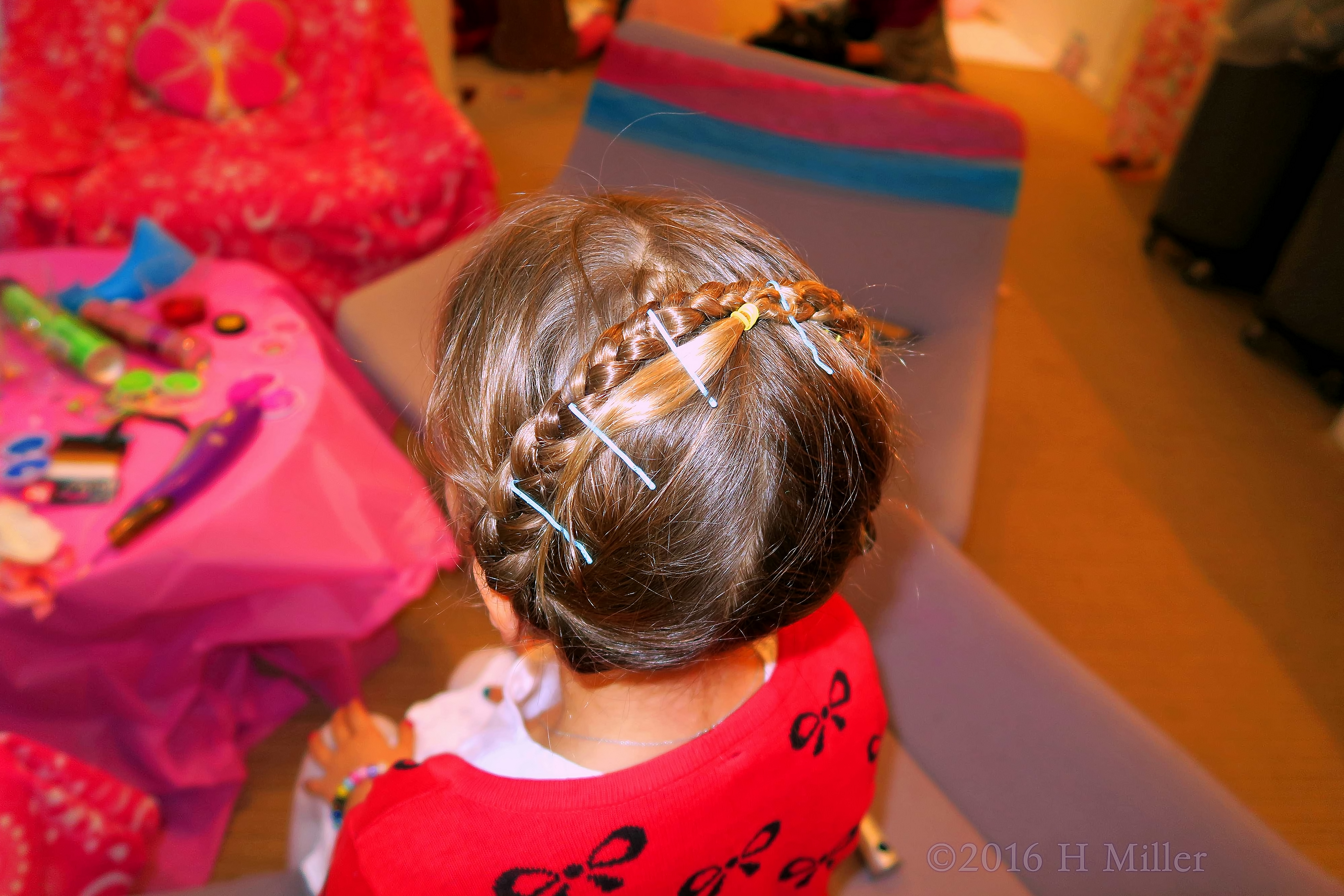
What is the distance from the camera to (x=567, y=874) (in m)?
0.56

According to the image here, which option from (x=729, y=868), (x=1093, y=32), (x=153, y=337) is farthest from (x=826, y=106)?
(x=1093, y=32)

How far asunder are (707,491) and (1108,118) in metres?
4.39

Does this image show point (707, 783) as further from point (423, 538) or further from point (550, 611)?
point (423, 538)

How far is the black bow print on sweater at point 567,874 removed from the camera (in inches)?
22.1

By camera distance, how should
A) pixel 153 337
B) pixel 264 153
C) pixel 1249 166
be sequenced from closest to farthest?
pixel 153 337 < pixel 264 153 < pixel 1249 166

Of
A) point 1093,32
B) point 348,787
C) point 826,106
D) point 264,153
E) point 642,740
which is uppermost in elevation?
point 1093,32

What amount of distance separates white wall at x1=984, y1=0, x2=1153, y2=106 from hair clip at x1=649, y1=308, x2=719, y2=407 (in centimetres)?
424

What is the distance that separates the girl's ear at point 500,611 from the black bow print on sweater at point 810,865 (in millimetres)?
311

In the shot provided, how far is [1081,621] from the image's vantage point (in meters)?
1.75

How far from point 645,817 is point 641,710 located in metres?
0.10

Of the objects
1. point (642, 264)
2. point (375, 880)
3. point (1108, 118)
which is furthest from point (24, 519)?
point (1108, 118)

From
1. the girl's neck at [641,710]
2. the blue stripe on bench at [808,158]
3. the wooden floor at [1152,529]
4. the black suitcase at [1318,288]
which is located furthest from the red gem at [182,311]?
the black suitcase at [1318,288]

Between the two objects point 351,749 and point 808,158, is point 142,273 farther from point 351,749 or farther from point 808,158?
point 808,158

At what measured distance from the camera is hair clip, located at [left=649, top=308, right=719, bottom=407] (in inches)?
18.8
